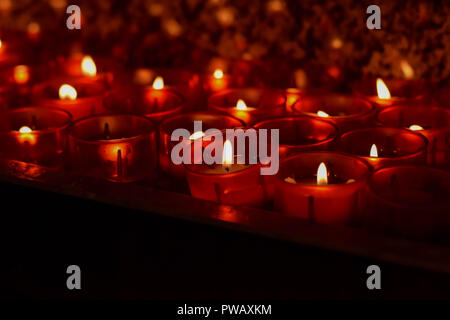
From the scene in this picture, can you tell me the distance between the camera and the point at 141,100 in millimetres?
1447

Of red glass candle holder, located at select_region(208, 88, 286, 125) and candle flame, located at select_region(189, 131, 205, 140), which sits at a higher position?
red glass candle holder, located at select_region(208, 88, 286, 125)

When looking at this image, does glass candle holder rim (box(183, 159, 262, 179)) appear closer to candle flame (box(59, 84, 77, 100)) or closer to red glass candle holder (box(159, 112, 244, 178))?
red glass candle holder (box(159, 112, 244, 178))

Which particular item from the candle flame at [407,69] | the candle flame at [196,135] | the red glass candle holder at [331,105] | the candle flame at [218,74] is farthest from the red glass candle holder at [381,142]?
the candle flame at [218,74]

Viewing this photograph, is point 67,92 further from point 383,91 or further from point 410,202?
point 410,202

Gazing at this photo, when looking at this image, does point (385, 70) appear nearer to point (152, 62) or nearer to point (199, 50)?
point (199, 50)

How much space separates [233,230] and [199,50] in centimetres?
91

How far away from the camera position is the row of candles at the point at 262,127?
3.30ft

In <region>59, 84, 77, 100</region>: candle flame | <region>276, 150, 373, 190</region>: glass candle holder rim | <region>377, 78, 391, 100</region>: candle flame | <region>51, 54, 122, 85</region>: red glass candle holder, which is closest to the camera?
<region>276, 150, 373, 190</region>: glass candle holder rim

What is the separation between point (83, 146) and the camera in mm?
1166

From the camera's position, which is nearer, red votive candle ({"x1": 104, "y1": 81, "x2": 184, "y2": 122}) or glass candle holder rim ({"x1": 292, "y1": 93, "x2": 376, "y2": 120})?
glass candle holder rim ({"x1": 292, "y1": 93, "x2": 376, "y2": 120})

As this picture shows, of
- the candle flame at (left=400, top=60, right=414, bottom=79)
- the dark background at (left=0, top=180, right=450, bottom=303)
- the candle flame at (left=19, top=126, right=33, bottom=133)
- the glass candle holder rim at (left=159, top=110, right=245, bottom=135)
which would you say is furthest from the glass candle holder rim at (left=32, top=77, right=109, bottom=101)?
the candle flame at (left=400, top=60, right=414, bottom=79)

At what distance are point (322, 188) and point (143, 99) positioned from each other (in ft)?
1.94

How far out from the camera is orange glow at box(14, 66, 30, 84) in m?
1.63
